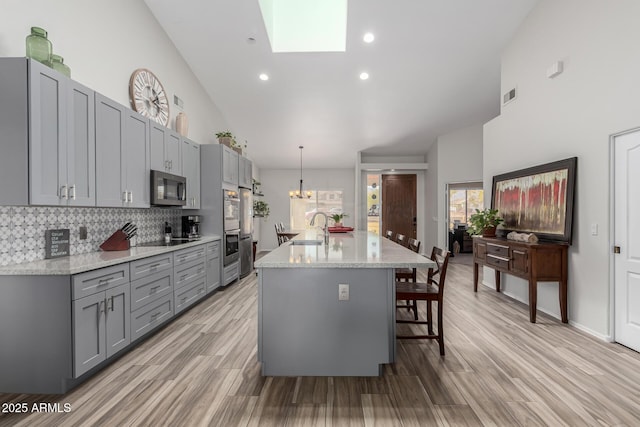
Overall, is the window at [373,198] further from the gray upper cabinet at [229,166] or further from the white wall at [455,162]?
the gray upper cabinet at [229,166]

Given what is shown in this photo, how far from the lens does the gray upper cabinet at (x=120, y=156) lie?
2727mm

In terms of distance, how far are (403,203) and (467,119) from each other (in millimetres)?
2990

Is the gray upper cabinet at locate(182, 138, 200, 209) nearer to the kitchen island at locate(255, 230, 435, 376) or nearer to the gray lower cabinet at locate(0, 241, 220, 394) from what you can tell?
the gray lower cabinet at locate(0, 241, 220, 394)

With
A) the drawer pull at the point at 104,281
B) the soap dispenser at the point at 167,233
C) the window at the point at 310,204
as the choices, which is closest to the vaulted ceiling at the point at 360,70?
the window at the point at 310,204

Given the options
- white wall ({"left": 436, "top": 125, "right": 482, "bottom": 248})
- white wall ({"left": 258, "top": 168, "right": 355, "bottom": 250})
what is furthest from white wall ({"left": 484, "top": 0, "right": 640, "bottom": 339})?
white wall ({"left": 258, "top": 168, "right": 355, "bottom": 250})

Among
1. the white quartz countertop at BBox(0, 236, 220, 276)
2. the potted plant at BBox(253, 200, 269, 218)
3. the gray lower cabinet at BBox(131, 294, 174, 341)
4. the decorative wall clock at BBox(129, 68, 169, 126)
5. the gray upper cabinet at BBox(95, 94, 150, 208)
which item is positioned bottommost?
the gray lower cabinet at BBox(131, 294, 174, 341)

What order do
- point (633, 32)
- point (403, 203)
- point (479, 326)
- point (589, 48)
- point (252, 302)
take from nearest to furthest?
point (633, 32), point (589, 48), point (479, 326), point (252, 302), point (403, 203)

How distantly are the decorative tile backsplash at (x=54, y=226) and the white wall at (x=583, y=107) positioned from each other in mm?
4919

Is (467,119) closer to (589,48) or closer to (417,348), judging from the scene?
(589,48)

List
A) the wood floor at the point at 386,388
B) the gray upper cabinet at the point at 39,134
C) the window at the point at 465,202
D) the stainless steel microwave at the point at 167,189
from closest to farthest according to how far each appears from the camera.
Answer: the wood floor at the point at 386,388 → the gray upper cabinet at the point at 39,134 → the stainless steel microwave at the point at 167,189 → the window at the point at 465,202

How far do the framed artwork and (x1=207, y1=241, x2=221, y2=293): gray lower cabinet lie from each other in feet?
13.7

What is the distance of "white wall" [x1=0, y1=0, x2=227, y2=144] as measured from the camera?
7.82ft

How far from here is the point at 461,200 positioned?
962 cm

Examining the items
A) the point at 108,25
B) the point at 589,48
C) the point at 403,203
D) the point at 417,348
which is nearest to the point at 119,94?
the point at 108,25
